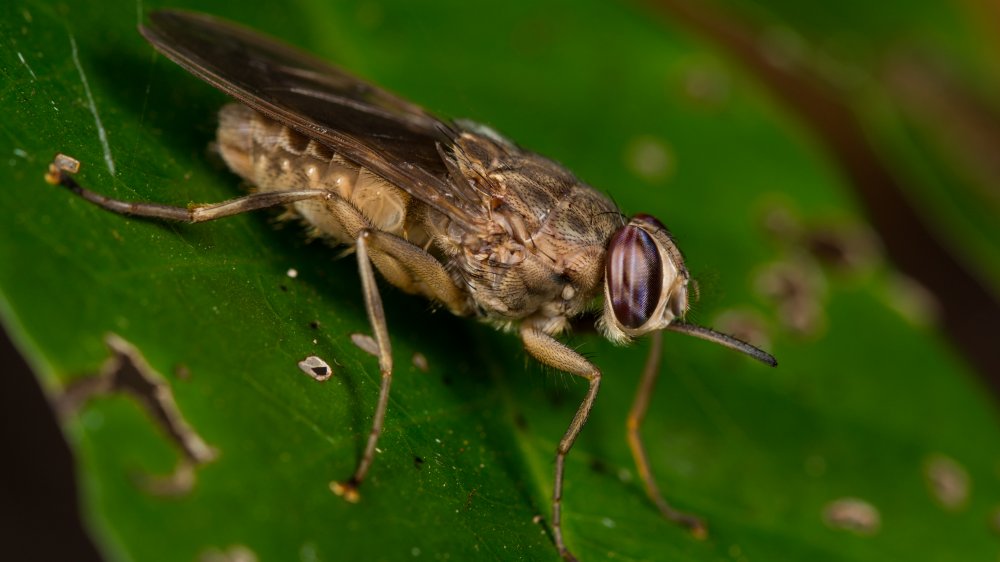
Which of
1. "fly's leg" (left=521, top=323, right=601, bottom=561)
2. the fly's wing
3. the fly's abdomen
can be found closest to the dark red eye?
"fly's leg" (left=521, top=323, right=601, bottom=561)

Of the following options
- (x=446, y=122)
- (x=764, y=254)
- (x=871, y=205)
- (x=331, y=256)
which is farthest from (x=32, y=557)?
(x=871, y=205)

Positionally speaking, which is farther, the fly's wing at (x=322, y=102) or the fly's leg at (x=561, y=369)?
the fly's wing at (x=322, y=102)

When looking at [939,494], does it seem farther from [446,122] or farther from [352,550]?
[352,550]

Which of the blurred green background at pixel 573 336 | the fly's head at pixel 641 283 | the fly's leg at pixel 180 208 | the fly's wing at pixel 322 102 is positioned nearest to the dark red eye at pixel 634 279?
the fly's head at pixel 641 283

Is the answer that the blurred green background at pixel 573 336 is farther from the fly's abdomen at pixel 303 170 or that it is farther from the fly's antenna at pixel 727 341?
the fly's antenna at pixel 727 341

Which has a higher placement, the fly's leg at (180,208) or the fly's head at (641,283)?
the fly's head at (641,283)

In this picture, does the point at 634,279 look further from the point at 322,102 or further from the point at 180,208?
the point at 180,208
